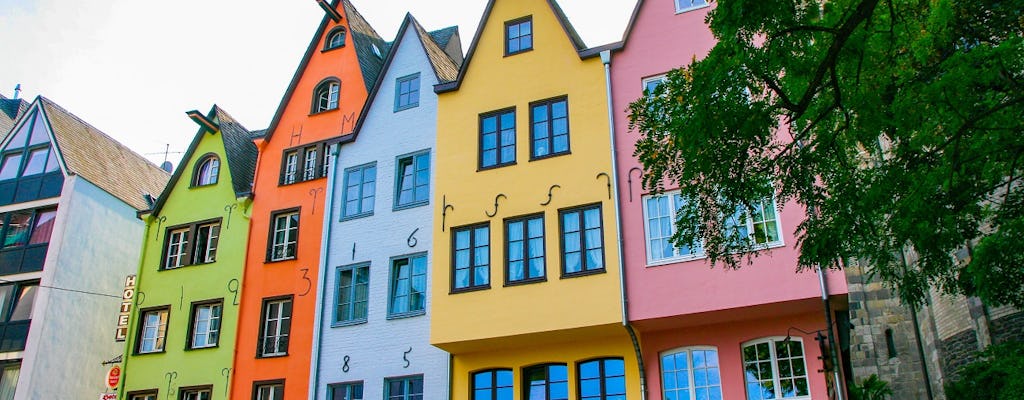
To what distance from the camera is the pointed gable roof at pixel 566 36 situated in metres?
22.4

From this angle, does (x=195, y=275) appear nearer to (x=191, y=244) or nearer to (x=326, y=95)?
(x=191, y=244)

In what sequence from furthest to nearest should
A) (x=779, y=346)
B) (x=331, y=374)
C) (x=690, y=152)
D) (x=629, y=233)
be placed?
1. (x=331, y=374)
2. (x=629, y=233)
3. (x=779, y=346)
4. (x=690, y=152)

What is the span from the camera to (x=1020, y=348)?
40.7ft

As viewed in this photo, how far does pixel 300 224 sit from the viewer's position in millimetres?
25828

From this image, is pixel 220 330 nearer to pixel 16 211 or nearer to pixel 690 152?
pixel 16 211

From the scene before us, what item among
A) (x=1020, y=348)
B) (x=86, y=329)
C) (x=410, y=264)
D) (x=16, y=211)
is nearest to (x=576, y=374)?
(x=410, y=264)

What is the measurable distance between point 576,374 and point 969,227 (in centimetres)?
1015

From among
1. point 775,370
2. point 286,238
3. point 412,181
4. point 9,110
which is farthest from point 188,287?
point 9,110

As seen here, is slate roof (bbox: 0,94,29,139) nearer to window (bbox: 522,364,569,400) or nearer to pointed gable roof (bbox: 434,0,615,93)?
pointed gable roof (bbox: 434,0,615,93)

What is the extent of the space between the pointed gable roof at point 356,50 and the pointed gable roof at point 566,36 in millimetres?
4296

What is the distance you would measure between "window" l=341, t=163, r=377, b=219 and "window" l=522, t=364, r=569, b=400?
21.2 ft

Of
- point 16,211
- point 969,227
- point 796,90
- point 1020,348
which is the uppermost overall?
point 16,211

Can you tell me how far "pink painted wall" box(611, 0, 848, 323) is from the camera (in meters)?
18.2

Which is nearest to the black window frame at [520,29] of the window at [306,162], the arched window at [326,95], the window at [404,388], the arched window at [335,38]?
the window at [306,162]
